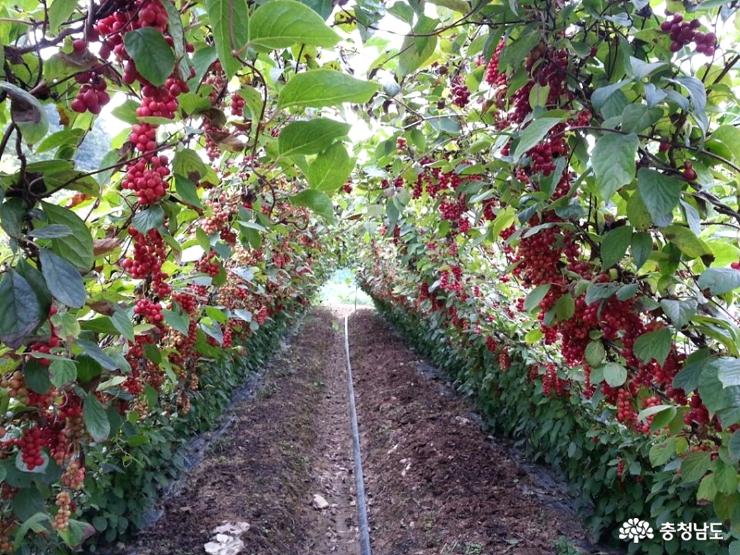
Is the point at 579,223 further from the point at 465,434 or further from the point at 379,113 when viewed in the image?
the point at 465,434

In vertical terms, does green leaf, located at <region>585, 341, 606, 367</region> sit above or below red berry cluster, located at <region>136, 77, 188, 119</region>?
below

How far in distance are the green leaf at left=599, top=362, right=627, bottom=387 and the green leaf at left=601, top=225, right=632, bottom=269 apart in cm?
39

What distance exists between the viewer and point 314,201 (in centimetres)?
108

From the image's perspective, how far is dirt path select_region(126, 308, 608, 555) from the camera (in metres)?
3.34

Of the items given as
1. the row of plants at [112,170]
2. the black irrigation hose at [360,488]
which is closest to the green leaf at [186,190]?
the row of plants at [112,170]

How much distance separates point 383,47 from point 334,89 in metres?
1.26

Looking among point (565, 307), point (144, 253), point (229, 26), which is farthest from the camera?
point (565, 307)

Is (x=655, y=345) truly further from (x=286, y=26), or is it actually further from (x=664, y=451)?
(x=286, y=26)

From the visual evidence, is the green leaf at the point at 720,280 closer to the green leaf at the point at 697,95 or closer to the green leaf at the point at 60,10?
the green leaf at the point at 697,95

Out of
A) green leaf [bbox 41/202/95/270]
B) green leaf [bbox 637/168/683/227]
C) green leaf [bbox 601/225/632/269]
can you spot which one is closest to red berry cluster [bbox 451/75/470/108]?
green leaf [bbox 601/225/632/269]

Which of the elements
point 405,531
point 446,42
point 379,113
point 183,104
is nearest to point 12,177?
point 183,104

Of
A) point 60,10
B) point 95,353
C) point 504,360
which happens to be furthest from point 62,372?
point 504,360

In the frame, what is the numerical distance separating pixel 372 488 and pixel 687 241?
3728 mm

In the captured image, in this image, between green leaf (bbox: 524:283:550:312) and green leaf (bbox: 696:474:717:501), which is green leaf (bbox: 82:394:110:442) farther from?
green leaf (bbox: 696:474:717:501)
